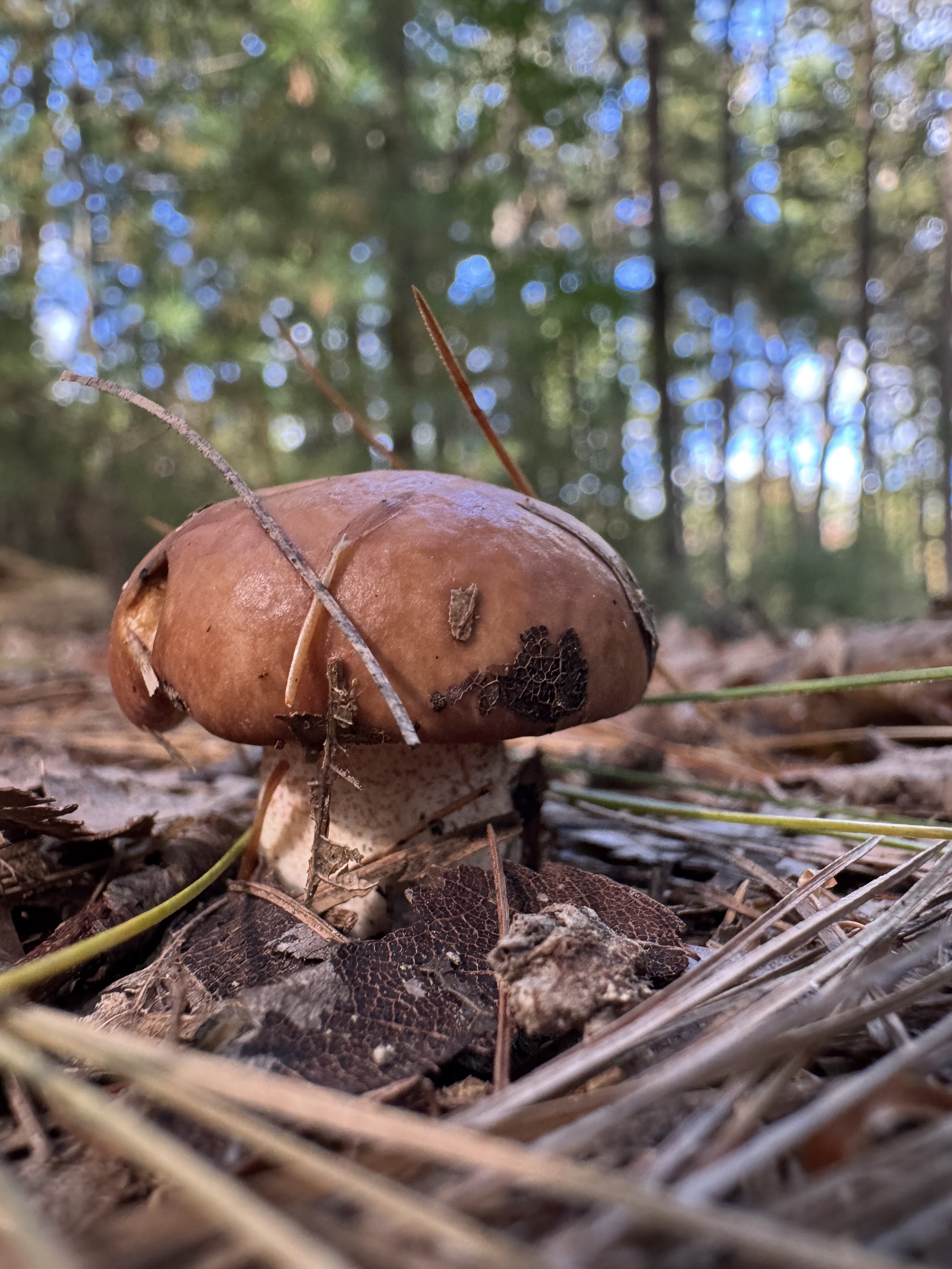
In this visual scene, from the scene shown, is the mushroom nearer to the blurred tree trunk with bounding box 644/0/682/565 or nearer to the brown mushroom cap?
the brown mushroom cap

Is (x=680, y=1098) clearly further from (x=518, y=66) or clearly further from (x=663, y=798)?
(x=518, y=66)

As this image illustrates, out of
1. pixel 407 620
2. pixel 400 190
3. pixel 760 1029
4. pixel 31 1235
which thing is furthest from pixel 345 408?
pixel 400 190

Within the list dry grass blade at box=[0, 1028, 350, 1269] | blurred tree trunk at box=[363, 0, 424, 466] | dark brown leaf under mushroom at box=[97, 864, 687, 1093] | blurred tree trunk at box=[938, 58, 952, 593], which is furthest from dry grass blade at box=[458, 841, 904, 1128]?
blurred tree trunk at box=[938, 58, 952, 593]

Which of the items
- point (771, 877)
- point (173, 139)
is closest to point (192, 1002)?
point (771, 877)

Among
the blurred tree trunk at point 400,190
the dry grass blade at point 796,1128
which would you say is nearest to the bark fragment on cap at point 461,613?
the dry grass blade at point 796,1128

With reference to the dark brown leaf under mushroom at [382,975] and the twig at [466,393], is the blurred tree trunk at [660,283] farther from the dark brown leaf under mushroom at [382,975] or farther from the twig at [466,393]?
the dark brown leaf under mushroom at [382,975]
